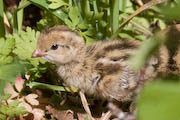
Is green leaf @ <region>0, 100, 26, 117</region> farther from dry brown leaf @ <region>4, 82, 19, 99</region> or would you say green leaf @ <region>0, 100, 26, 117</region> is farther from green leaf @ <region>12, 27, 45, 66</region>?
green leaf @ <region>12, 27, 45, 66</region>

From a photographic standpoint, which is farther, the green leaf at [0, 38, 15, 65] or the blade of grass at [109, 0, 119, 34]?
the blade of grass at [109, 0, 119, 34]

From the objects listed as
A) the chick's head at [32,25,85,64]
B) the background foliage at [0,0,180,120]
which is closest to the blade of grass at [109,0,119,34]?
the background foliage at [0,0,180,120]

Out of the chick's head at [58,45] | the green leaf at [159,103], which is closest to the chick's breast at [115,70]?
the chick's head at [58,45]

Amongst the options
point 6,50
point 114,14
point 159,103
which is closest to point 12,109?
point 6,50

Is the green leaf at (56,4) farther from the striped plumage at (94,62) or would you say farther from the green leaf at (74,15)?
the striped plumage at (94,62)

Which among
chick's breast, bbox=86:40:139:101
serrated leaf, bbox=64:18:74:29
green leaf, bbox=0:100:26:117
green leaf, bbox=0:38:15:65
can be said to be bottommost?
Answer: green leaf, bbox=0:100:26:117

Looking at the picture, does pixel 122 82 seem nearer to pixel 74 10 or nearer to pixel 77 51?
pixel 77 51
